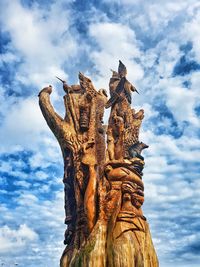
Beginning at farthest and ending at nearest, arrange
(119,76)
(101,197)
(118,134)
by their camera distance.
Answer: (119,76) < (118,134) < (101,197)

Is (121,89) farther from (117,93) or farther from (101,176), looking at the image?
(101,176)

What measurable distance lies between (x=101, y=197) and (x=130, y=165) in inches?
54.4

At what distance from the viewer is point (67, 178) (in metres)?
13.5

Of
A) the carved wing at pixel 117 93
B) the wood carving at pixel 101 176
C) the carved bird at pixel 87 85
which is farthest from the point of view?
the carved bird at pixel 87 85

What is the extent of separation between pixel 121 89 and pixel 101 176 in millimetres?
3199

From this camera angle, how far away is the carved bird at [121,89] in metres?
13.7

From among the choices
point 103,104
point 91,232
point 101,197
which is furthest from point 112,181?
point 103,104

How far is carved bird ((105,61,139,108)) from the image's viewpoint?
13.7 metres

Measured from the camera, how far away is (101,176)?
41.1ft

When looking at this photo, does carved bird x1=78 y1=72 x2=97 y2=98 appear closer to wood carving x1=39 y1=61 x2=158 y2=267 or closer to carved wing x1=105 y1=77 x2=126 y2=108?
wood carving x1=39 y1=61 x2=158 y2=267

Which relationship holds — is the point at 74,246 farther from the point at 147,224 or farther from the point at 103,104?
the point at 103,104

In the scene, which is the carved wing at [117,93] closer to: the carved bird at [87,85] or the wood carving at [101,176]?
the wood carving at [101,176]

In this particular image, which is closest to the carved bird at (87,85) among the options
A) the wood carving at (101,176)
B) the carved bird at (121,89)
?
the wood carving at (101,176)

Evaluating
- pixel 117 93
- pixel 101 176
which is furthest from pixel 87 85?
pixel 101 176
